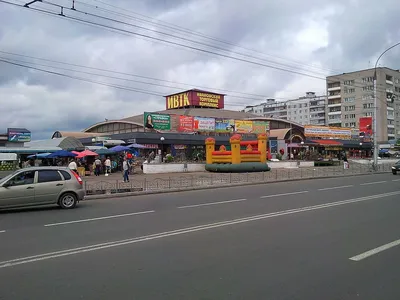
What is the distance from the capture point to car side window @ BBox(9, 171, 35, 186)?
42.7ft

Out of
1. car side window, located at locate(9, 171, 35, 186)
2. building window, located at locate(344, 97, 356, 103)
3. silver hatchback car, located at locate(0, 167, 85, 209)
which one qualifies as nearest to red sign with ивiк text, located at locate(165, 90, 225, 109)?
building window, located at locate(344, 97, 356, 103)

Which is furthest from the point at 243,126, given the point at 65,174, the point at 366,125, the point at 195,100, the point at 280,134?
the point at 65,174

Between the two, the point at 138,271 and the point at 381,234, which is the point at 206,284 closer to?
the point at 138,271

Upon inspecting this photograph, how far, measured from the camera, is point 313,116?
131 meters

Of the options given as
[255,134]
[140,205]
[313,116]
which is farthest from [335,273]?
[313,116]

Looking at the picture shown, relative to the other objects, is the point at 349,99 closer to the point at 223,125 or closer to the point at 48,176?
the point at 223,125

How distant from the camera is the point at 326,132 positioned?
61.8m

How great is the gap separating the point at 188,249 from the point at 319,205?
7.31 meters

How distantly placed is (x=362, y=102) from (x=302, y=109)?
3280 centimetres

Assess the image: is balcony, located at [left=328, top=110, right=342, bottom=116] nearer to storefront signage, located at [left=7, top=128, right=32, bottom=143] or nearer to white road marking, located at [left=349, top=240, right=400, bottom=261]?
storefront signage, located at [left=7, top=128, right=32, bottom=143]

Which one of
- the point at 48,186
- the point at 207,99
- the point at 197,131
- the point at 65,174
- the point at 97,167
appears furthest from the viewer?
the point at 207,99

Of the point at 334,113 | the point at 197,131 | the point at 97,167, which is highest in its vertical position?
the point at 334,113

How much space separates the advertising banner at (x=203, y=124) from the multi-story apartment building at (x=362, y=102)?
212 feet

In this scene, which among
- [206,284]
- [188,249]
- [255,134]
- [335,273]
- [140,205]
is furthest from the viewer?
[255,134]
